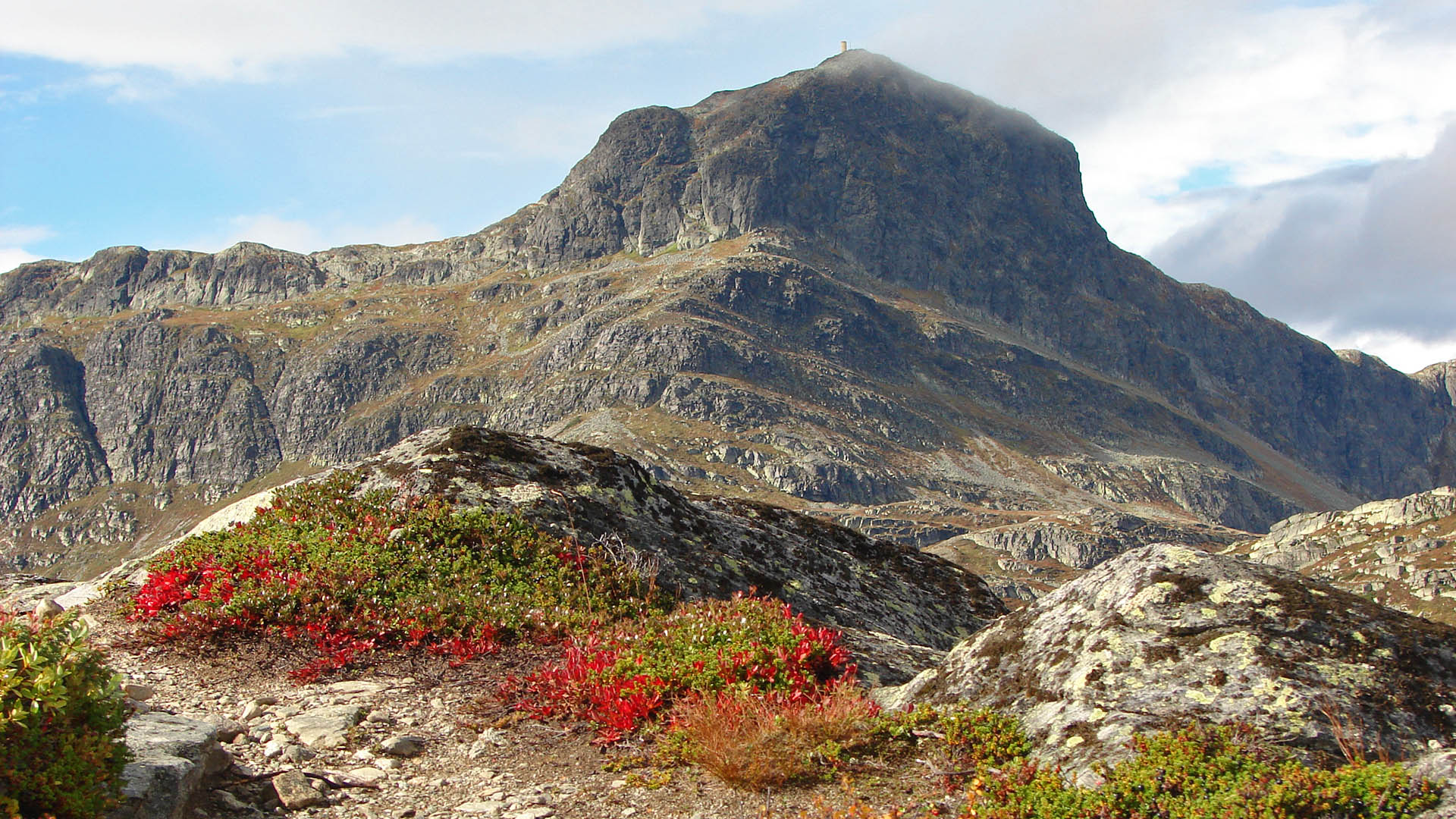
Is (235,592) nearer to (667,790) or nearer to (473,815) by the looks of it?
(473,815)

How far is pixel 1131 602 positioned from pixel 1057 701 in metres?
1.48

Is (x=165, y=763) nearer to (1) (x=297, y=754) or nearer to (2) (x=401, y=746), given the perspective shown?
(1) (x=297, y=754)

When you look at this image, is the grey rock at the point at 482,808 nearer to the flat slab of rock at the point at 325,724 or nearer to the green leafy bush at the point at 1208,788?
the flat slab of rock at the point at 325,724

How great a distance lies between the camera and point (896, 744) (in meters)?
8.56

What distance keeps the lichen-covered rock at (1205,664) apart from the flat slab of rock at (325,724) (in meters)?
5.52

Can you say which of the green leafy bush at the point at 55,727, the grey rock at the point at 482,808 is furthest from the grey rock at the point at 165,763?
the grey rock at the point at 482,808

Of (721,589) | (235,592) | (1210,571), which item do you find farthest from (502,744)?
(1210,571)

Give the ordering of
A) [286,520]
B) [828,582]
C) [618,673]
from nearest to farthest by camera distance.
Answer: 1. [618,673]
2. [286,520]
3. [828,582]

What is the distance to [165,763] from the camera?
24.2ft

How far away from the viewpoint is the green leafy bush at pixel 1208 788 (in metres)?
6.23

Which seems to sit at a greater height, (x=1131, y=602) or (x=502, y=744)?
(x=1131, y=602)

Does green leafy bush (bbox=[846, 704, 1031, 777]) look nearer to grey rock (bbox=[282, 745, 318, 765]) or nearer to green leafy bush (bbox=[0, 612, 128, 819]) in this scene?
grey rock (bbox=[282, 745, 318, 765])

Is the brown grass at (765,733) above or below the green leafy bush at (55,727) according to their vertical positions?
below

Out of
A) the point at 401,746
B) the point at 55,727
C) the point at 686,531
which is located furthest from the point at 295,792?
the point at 686,531
